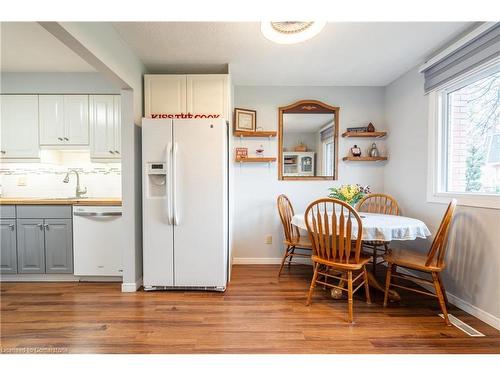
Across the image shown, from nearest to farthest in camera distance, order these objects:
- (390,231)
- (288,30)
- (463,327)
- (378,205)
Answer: (288,30), (463,327), (390,231), (378,205)

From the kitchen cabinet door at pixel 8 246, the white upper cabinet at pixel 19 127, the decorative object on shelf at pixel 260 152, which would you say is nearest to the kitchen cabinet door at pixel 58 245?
the kitchen cabinet door at pixel 8 246

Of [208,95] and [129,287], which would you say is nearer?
[129,287]

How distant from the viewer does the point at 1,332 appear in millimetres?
1656

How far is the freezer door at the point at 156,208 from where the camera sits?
2.18 metres

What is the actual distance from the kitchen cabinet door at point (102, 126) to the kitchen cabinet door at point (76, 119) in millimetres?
71

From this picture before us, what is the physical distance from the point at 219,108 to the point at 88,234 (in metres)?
1.90

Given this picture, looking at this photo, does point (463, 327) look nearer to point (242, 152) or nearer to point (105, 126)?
point (242, 152)

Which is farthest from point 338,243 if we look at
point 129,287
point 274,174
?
point 129,287

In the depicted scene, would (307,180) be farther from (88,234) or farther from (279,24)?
(88,234)

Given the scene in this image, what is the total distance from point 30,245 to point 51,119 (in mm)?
1401

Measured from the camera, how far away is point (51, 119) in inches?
105

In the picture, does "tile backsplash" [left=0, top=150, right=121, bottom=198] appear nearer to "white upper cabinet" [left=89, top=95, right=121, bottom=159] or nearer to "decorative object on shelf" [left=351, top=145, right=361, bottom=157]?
"white upper cabinet" [left=89, top=95, right=121, bottom=159]

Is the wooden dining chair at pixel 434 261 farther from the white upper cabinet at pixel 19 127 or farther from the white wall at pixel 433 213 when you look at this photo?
the white upper cabinet at pixel 19 127
